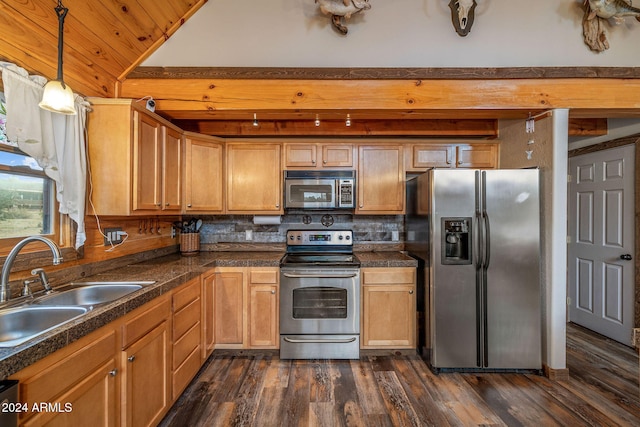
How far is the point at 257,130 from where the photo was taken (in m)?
3.07

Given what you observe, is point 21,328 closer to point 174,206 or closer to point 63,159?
point 63,159

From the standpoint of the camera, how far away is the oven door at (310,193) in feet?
9.71

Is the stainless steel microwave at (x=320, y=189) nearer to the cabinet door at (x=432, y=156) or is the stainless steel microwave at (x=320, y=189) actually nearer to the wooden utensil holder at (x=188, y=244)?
the cabinet door at (x=432, y=156)

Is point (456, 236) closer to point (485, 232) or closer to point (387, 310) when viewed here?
point (485, 232)

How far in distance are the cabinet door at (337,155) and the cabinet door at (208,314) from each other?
1.62 meters

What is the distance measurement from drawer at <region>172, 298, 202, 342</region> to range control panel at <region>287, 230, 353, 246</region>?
3.92 feet

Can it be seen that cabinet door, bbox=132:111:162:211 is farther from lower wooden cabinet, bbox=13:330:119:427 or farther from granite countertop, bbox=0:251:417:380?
lower wooden cabinet, bbox=13:330:119:427

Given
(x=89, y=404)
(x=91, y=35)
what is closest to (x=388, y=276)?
(x=89, y=404)

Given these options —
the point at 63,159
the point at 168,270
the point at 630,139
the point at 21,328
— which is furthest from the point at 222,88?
the point at 630,139

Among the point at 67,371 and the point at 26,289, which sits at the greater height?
the point at 26,289

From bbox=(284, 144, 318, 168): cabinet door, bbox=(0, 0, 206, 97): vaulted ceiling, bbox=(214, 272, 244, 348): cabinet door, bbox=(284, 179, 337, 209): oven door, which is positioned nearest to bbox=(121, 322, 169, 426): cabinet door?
bbox=(214, 272, 244, 348): cabinet door

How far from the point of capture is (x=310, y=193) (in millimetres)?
2973

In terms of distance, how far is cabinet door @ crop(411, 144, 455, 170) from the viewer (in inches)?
120

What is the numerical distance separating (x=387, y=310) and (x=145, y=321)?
1.96 m
